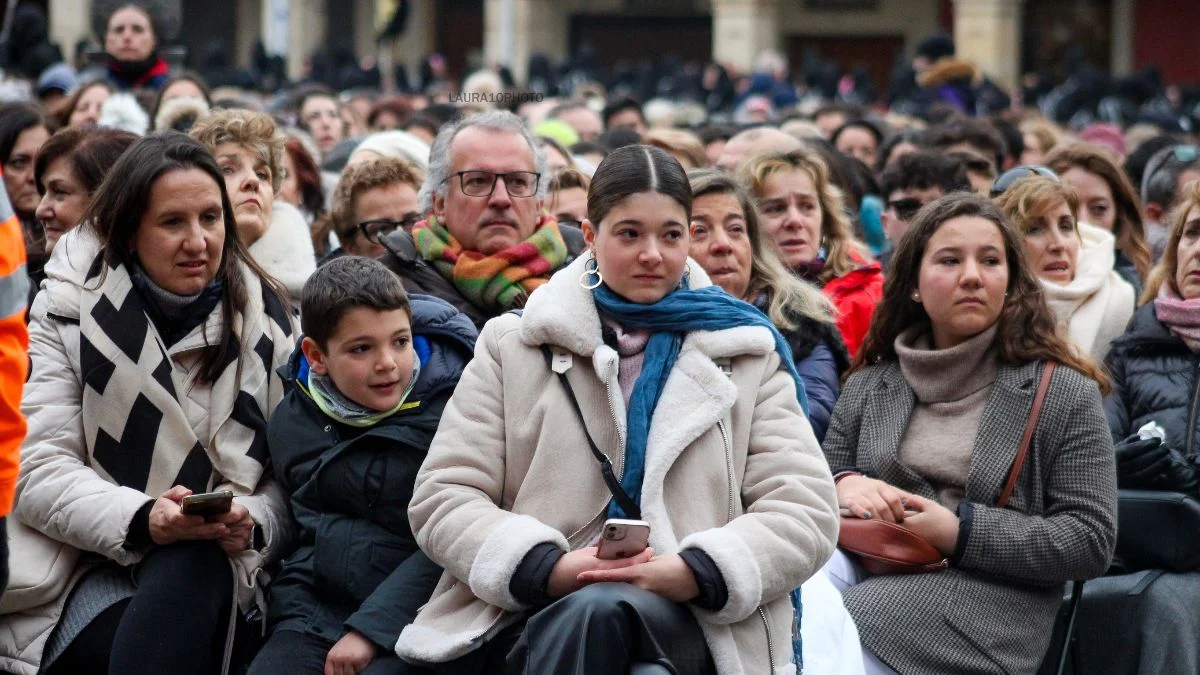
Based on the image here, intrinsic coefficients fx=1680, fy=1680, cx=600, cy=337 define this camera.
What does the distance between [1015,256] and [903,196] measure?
2028 millimetres

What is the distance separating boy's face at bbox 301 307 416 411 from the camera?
13.4 feet

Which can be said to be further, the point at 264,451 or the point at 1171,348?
the point at 1171,348

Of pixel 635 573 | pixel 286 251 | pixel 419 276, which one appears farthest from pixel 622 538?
pixel 286 251

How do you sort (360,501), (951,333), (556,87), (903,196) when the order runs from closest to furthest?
(360,501)
(951,333)
(903,196)
(556,87)

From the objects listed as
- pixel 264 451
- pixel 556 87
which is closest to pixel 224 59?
pixel 556 87

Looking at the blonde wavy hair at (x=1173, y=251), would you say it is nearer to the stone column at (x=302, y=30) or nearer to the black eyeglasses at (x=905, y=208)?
the black eyeglasses at (x=905, y=208)

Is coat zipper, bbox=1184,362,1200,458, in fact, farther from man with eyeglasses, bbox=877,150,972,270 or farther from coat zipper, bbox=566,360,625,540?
coat zipper, bbox=566,360,625,540

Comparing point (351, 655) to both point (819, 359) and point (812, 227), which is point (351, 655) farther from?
point (812, 227)

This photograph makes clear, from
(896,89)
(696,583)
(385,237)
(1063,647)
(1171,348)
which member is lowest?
(1063,647)

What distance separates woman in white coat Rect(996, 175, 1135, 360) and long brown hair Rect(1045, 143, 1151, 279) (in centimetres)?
87

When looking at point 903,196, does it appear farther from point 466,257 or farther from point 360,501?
point 360,501

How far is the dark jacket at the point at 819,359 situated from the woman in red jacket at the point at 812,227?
0.47 m

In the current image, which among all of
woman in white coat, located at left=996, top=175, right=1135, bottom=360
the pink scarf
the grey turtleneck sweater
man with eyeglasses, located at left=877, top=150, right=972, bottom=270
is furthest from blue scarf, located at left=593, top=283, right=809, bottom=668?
man with eyeglasses, located at left=877, top=150, right=972, bottom=270

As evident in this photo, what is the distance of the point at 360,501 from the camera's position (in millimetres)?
4070
